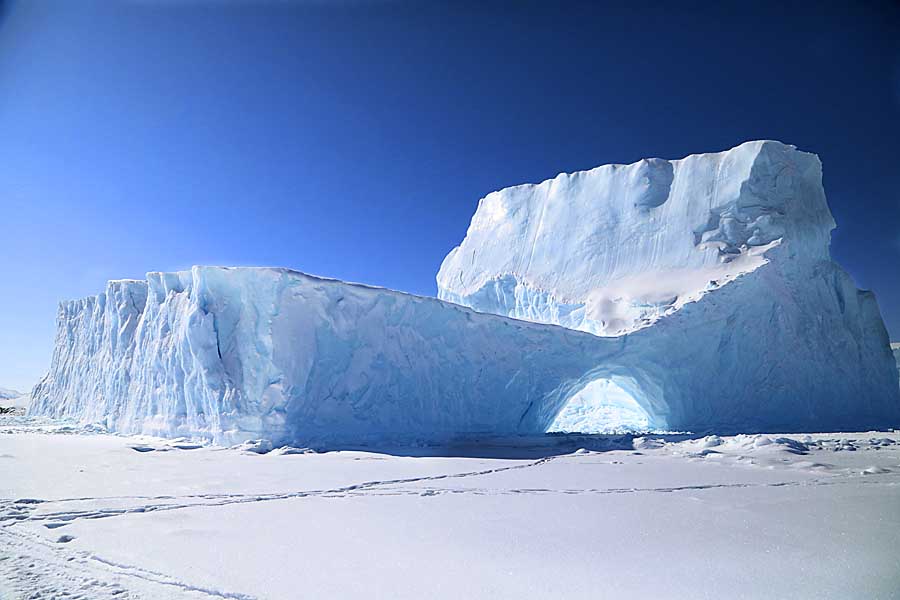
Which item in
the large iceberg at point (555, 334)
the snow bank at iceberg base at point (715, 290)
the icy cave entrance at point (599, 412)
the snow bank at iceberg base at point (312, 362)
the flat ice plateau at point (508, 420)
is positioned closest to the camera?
the flat ice plateau at point (508, 420)

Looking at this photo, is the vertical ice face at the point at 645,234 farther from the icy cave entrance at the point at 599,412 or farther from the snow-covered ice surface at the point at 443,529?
the snow-covered ice surface at the point at 443,529

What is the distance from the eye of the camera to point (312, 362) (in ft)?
30.3

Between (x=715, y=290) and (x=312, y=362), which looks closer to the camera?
(x=312, y=362)

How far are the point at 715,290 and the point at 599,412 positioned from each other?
8083mm

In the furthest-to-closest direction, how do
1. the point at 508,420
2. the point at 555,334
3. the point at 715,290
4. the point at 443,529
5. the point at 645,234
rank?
1. the point at 645,234
2. the point at 715,290
3. the point at 555,334
4. the point at 508,420
5. the point at 443,529

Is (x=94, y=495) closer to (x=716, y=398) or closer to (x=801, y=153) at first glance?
(x=716, y=398)

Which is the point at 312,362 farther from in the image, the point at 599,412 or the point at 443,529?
the point at 599,412

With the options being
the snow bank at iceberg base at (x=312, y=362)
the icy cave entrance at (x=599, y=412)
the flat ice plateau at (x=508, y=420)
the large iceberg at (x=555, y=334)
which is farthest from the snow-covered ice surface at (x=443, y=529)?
the icy cave entrance at (x=599, y=412)

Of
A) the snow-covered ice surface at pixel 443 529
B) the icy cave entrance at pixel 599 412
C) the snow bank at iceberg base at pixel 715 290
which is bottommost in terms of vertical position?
the snow-covered ice surface at pixel 443 529

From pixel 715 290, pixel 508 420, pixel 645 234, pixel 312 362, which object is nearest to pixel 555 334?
pixel 508 420

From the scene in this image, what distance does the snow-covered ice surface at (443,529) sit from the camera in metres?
2.58

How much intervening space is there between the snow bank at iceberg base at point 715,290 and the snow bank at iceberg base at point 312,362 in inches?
90.4

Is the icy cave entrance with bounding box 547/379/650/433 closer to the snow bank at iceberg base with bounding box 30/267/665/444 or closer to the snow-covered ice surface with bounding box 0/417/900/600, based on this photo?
the snow bank at iceberg base with bounding box 30/267/665/444

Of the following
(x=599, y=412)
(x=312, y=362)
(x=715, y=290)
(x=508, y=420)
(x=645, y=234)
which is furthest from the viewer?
(x=599, y=412)
